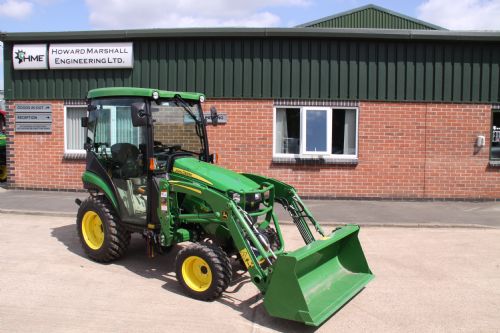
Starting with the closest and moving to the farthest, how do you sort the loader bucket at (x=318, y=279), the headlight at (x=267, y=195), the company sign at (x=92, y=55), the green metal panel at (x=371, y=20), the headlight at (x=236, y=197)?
the loader bucket at (x=318, y=279) → the headlight at (x=236, y=197) → the headlight at (x=267, y=195) → the company sign at (x=92, y=55) → the green metal panel at (x=371, y=20)

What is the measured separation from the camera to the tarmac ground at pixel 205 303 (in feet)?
15.7

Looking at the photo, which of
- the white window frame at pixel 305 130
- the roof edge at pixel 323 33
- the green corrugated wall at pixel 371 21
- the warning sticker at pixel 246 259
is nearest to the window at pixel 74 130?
the roof edge at pixel 323 33

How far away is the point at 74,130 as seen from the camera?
41.7 ft

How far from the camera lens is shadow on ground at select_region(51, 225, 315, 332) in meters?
4.88

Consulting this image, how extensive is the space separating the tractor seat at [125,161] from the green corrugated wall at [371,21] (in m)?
21.4

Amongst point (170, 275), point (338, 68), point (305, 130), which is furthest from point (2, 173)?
point (170, 275)

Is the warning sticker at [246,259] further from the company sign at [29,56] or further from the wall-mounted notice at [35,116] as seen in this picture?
the company sign at [29,56]

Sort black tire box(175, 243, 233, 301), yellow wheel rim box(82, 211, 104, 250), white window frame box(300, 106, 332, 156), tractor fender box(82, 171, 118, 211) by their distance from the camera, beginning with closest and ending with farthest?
black tire box(175, 243, 233, 301)
tractor fender box(82, 171, 118, 211)
yellow wheel rim box(82, 211, 104, 250)
white window frame box(300, 106, 332, 156)

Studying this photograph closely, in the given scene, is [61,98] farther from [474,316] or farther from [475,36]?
[474,316]

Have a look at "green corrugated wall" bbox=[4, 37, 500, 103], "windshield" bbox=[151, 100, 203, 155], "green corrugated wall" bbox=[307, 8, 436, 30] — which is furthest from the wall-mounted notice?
"green corrugated wall" bbox=[307, 8, 436, 30]

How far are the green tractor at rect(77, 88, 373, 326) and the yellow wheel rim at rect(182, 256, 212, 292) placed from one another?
0.04 ft

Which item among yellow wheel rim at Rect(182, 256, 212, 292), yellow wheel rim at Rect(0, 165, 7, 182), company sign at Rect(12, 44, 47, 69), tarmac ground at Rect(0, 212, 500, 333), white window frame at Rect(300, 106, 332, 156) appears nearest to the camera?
tarmac ground at Rect(0, 212, 500, 333)

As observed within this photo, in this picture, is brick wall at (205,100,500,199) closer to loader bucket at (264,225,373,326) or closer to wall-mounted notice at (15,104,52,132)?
wall-mounted notice at (15,104,52,132)

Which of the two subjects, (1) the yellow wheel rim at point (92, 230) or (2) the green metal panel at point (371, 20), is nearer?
(1) the yellow wheel rim at point (92, 230)
